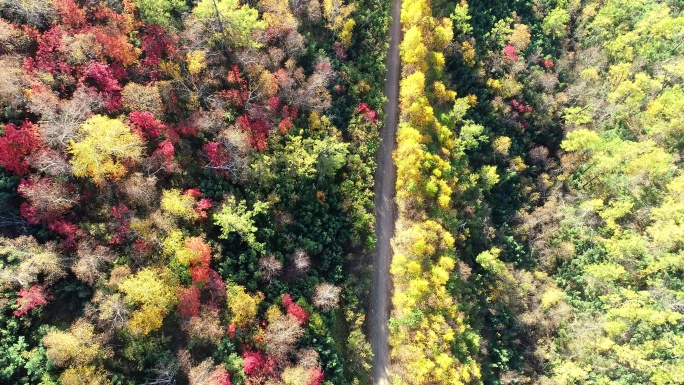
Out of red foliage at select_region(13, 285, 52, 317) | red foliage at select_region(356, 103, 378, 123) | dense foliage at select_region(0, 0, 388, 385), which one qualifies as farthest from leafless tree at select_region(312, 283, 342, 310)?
red foliage at select_region(13, 285, 52, 317)

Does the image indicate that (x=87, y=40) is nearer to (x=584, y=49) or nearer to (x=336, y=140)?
(x=336, y=140)

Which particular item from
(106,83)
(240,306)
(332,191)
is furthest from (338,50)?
(240,306)

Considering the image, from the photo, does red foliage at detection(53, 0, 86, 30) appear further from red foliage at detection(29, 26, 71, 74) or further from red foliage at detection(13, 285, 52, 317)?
red foliage at detection(13, 285, 52, 317)

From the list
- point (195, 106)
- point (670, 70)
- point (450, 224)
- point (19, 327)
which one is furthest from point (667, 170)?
point (19, 327)

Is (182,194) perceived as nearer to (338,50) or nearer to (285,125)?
(285,125)

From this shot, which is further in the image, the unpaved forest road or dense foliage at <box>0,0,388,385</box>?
the unpaved forest road

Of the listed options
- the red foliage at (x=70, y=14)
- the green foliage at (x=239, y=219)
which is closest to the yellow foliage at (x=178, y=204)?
the green foliage at (x=239, y=219)
